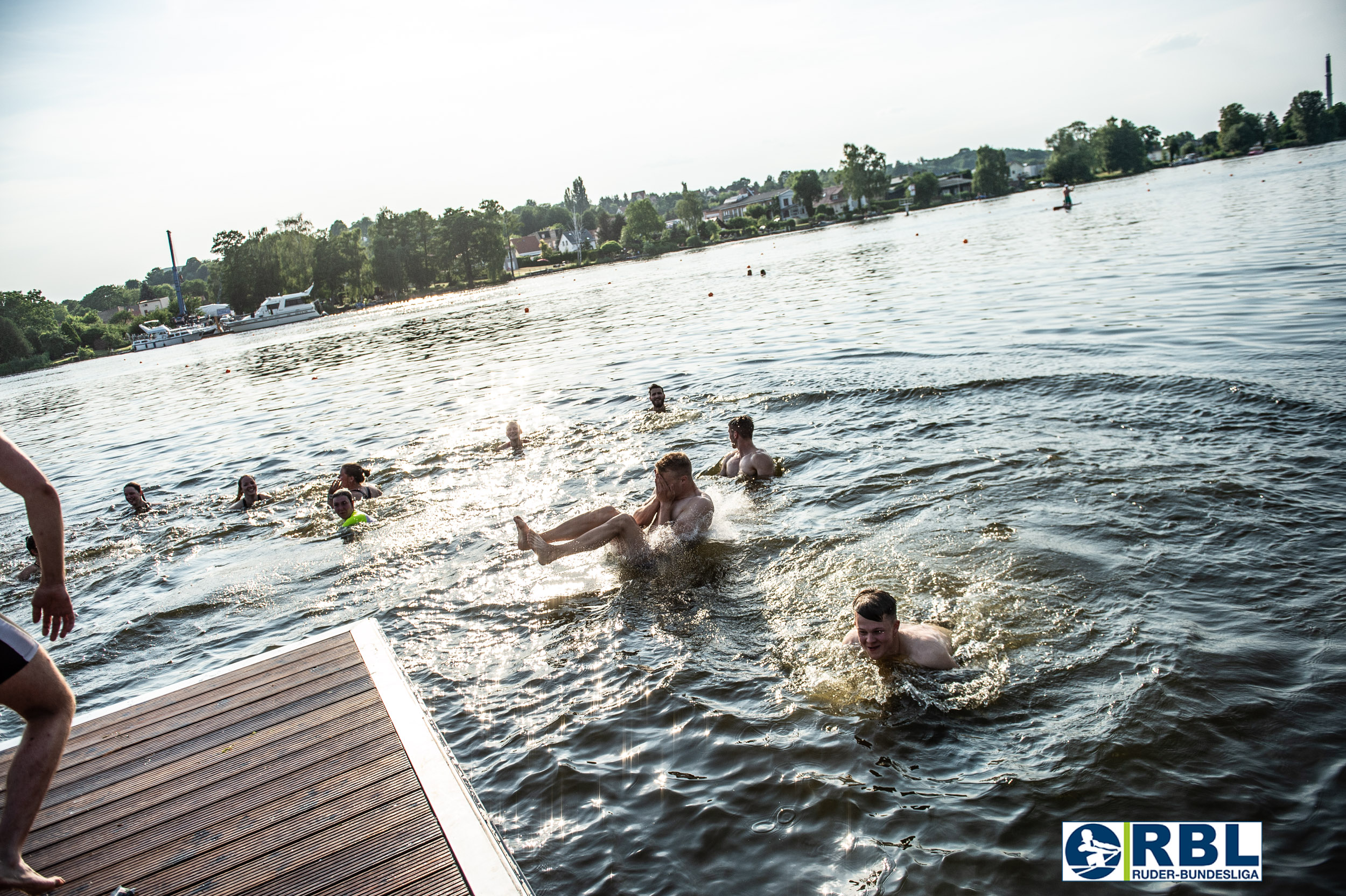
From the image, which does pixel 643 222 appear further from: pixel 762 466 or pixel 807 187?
pixel 762 466

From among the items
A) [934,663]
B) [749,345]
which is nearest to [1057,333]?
[749,345]

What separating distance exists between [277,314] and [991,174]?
112632 mm

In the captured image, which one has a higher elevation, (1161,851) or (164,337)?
(164,337)

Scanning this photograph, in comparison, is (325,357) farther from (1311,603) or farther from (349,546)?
(1311,603)

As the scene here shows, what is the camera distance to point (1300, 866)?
143 inches

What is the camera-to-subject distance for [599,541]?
25.4ft

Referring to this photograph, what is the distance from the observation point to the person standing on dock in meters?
3.28

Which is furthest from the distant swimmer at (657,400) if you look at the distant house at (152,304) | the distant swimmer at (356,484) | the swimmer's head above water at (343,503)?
the distant house at (152,304)

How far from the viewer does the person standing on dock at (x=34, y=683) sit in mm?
3281

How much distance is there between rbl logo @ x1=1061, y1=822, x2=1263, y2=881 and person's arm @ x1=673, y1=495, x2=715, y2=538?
4787 mm

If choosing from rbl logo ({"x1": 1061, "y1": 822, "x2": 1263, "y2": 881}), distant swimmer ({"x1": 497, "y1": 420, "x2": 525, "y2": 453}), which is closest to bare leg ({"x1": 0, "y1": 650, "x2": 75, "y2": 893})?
rbl logo ({"x1": 1061, "y1": 822, "x2": 1263, "y2": 881})

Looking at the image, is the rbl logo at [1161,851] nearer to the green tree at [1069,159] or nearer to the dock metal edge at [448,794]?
the dock metal edge at [448,794]

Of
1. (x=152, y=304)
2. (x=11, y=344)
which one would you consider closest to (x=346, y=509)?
(x=11, y=344)

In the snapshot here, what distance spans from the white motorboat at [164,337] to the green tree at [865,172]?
330 ft
